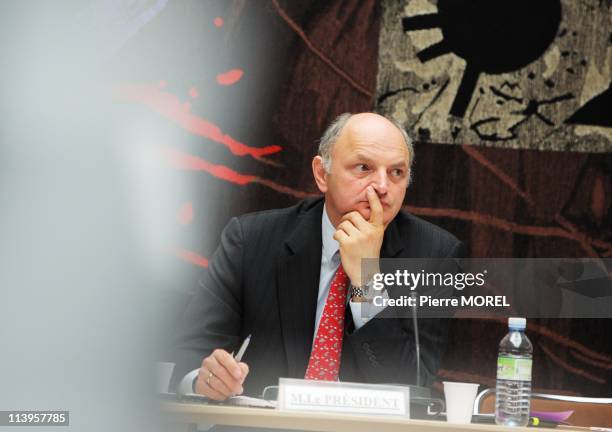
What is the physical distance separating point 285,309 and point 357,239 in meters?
0.24

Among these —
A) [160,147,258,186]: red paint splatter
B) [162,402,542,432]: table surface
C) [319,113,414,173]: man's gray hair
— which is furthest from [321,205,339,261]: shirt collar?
[162,402,542,432]: table surface

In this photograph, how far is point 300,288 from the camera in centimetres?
176

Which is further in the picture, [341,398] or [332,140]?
[332,140]

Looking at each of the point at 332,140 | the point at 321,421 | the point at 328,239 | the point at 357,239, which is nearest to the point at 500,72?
the point at 332,140

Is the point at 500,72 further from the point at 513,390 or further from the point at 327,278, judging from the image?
the point at 513,390

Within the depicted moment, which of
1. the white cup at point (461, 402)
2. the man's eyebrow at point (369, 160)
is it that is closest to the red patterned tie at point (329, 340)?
the man's eyebrow at point (369, 160)

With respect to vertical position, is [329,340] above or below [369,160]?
below

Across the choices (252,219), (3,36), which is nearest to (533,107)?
(252,219)

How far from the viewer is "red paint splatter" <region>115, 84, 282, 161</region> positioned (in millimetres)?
2381

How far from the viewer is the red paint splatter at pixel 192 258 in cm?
241

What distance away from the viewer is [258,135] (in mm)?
2416

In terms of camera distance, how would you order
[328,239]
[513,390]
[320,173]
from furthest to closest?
[320,173]
[328,239]
[513,390]

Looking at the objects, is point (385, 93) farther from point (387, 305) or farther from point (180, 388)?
point (180, 388)

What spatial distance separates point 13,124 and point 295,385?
544 millimetres
